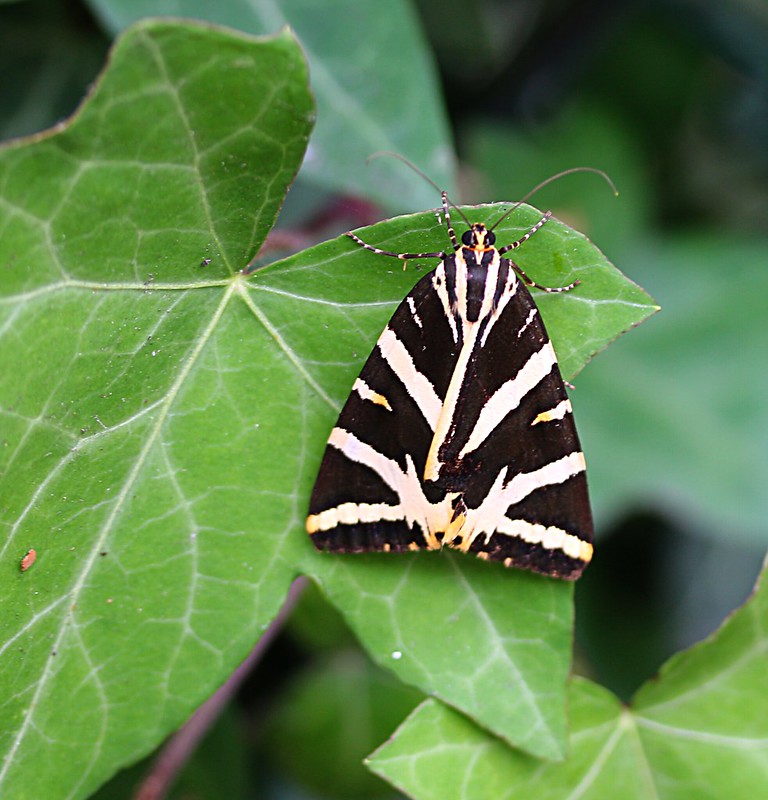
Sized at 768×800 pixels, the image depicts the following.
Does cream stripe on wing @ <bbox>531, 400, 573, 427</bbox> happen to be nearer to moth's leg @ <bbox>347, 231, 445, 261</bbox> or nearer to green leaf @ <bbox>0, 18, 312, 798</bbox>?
moth's leg @ <bbox>347, 231, 445, 261</bbox>

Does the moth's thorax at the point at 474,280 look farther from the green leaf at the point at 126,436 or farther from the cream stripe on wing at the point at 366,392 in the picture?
the green leaf at the point at 126,436

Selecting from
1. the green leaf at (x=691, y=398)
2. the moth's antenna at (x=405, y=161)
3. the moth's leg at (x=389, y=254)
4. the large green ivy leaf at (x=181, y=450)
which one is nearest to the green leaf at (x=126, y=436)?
the large green ivy leaf at (x=181, y=450)

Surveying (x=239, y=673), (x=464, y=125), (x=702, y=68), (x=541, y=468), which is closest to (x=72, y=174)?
(x=541, y=468)

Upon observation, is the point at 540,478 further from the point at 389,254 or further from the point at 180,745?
the point at 180,745

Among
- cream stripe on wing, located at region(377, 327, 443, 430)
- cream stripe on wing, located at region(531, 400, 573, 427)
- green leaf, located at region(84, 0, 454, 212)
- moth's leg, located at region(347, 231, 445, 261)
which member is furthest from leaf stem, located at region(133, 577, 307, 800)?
green leaf, located at region(84, 0, 454, 212)

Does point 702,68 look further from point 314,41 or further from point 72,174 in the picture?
point 72,174

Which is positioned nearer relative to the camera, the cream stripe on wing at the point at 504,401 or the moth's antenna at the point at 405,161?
the cream stripe on wing at the point at 504,401

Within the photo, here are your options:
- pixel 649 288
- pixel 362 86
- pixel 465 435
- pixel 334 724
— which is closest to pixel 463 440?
pixel 465 435
